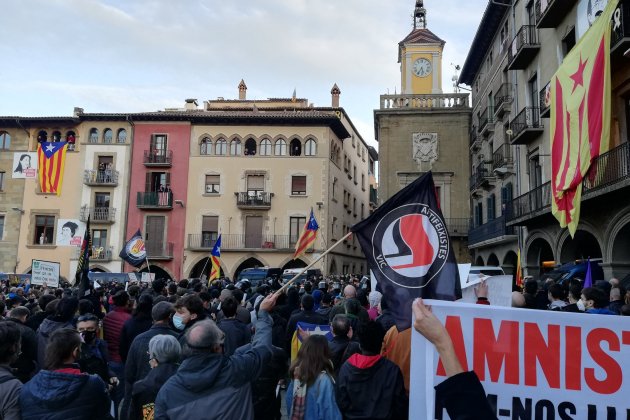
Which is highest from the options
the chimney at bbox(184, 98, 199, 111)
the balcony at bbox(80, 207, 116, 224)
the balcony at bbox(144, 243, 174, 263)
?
the chimney at bbox(184, 98, 199, 111)

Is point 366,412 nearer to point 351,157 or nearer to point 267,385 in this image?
point 267,385

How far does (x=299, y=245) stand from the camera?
18.4 meters

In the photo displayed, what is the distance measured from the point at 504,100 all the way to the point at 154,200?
24.7 meters

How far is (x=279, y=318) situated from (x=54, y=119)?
3724cm

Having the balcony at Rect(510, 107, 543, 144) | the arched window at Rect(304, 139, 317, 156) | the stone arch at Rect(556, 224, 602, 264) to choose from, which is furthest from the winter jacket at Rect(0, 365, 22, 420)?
the arched window at Rect(304, 139, 317, 156)

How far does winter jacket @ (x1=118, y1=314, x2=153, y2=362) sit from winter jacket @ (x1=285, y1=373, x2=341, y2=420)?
3.13 m

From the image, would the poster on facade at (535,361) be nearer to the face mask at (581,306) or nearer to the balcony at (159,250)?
the face mask at (581,306)

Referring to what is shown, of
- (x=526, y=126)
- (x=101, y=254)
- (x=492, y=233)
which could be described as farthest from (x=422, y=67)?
(x=101, y=254)

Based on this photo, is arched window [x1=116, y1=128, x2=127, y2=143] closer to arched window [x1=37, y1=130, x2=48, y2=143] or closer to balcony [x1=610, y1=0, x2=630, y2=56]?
arched window [x1=37, y1=130, x2=48, y2=143]

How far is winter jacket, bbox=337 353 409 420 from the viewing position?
3875 mm

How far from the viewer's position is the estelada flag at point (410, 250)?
471cm

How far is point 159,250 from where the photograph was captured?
125 ft

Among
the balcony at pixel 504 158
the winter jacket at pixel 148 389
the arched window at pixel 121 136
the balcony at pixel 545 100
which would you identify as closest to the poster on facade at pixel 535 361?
the winter jacket at pixel 148 389

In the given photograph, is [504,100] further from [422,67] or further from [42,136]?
[42,136]
